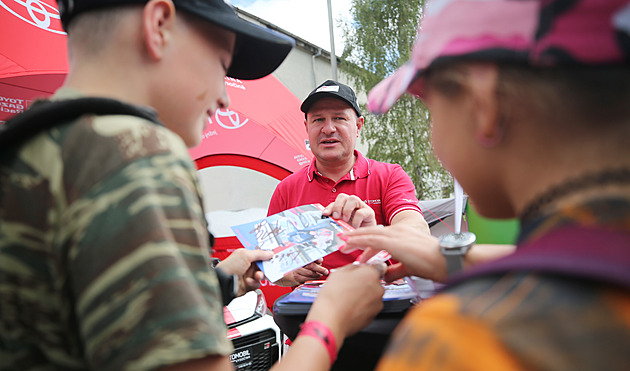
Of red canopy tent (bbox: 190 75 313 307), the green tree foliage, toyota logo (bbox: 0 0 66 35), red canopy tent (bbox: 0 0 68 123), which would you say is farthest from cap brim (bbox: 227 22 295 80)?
the green tree foliage

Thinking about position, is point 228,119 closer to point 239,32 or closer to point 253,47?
point 253,47

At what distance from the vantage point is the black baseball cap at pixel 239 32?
921 millimetres

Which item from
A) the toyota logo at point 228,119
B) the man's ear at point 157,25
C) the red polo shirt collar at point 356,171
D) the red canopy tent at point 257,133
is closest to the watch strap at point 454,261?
the man's ear at point 157,25

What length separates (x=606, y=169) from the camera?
20.2 inches

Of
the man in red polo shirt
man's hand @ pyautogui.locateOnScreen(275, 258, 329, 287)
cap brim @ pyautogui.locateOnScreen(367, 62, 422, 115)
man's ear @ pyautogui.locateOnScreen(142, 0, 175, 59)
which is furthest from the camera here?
the man in red polo shirt

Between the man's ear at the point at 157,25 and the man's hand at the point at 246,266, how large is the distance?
816 mm

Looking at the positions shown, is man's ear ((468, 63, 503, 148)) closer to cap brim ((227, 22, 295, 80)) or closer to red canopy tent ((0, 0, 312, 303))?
cap brim ((227, 22, 295, 80))

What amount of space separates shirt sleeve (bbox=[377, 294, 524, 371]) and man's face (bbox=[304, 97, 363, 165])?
85.7 inches

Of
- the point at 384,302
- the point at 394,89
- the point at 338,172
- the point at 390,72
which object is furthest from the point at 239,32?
the point at 390,72

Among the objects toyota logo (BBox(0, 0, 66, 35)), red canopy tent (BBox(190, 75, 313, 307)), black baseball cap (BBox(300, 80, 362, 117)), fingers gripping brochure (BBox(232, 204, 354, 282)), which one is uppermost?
toyota logo (BBox(0, 0, 66, 35))

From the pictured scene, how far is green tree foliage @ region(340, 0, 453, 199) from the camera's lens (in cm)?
1276

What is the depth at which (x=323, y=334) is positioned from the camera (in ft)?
3.26

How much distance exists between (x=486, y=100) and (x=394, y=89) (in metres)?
0.21

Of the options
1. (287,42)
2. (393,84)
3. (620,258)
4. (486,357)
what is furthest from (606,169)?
(287,42)
